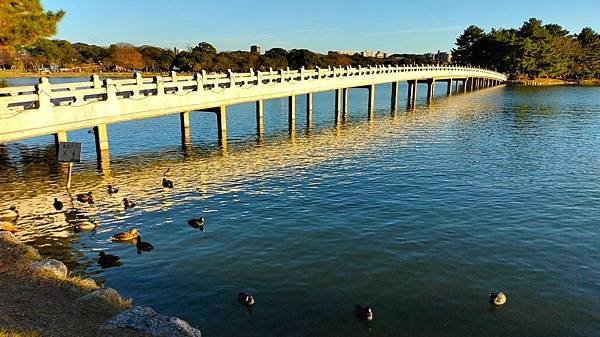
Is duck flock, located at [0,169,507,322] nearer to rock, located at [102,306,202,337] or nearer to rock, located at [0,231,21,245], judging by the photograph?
rock, located at [0,231,21,245]

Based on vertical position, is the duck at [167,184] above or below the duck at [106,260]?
above

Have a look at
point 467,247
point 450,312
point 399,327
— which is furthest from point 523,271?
point 399,327

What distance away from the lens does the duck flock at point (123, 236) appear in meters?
11.4

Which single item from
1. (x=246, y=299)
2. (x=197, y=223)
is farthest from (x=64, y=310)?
(x=197, y=223)

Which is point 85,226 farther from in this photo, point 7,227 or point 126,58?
point 126,58

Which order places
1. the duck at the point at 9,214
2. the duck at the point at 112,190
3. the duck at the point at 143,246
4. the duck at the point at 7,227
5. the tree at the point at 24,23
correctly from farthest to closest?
the tree at the point at 24,23 < the duck at the point at 112,190 < the duck at the point at 9,214 < the duck at the point at 7,227 < the duck at the point at 143,246

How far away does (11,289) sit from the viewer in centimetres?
998

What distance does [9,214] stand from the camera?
16.8 metres

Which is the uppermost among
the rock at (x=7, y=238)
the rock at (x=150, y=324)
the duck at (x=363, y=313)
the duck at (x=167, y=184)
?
the rock at (x=7, y=238)

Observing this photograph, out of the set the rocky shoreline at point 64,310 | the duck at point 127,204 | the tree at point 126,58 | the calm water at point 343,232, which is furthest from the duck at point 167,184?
the tree at point 126,58

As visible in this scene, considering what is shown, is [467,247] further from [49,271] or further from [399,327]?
[49,271]

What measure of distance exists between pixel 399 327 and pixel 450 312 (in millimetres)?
1528

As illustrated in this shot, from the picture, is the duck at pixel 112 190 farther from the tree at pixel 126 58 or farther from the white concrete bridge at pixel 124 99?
the tree at pixel 126 58

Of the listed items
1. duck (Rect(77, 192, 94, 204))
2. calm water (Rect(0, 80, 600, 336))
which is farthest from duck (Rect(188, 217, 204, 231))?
duck (Rect(77, 192, 94, 204))
